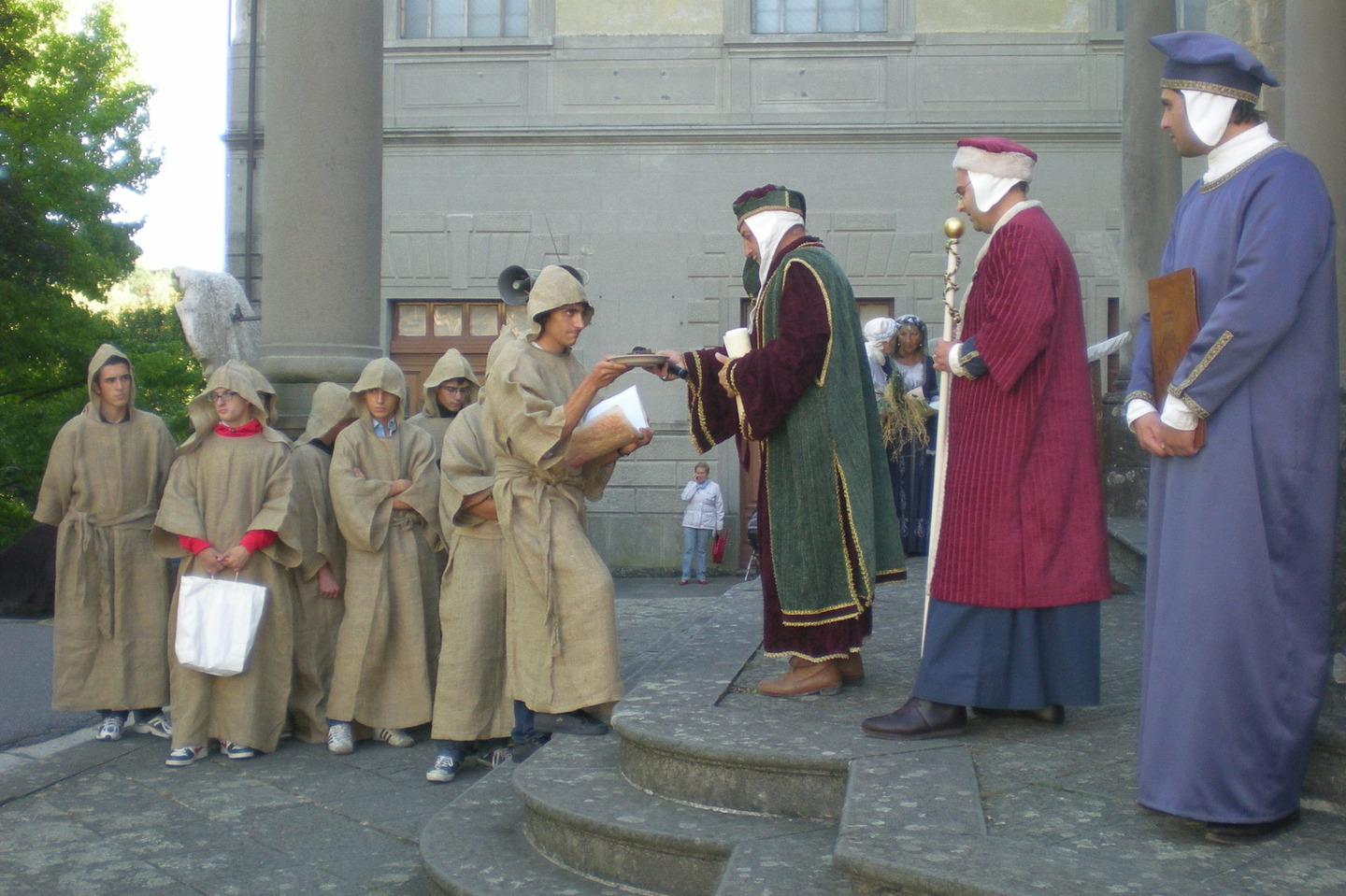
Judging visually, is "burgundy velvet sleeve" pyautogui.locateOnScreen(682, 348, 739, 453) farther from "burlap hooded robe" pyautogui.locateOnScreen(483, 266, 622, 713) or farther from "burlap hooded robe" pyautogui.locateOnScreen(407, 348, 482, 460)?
"burlap hooded robe" pyautogui.locateOnScreen(407, 348, 482, 460)

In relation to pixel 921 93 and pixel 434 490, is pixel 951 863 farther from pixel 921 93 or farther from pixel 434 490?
pixel 921 93

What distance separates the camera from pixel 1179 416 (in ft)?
10.9

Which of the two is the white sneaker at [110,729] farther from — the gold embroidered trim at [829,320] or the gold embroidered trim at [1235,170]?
the gold embroidered trim at [1235,170]

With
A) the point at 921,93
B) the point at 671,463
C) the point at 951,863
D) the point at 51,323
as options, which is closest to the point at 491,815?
the point at 951,863

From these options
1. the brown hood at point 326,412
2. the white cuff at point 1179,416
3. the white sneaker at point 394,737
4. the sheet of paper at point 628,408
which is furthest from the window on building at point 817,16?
the white cuff at point 1179,416

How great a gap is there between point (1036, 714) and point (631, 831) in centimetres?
123

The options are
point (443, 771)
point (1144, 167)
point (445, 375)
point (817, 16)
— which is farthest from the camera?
point (817, 16)

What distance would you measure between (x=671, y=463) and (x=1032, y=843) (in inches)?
522

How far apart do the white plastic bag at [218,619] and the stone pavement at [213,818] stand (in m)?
0.49

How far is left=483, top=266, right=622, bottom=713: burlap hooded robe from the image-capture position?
557cm

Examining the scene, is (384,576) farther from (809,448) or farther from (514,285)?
(809,448)

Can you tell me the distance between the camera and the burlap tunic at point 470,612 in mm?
6137

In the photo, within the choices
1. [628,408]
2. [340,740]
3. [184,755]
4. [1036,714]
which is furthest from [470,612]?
[1036,714]

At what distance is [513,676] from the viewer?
5762mm
